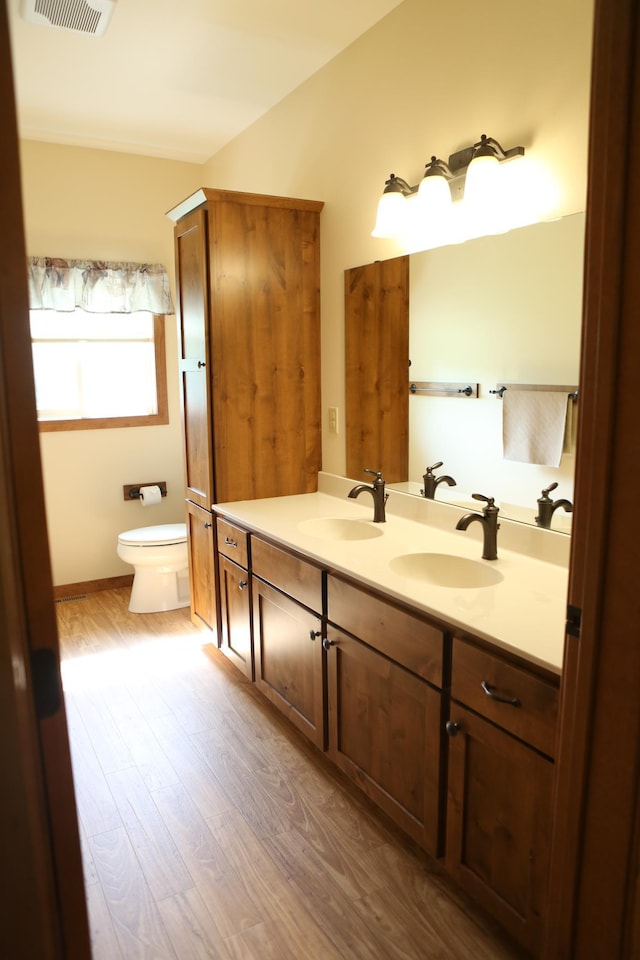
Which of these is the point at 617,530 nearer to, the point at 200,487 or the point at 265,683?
the point at 265,683

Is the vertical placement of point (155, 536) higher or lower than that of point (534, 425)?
lower

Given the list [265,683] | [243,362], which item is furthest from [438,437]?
[265,683]

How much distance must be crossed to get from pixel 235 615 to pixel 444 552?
3.89 ft

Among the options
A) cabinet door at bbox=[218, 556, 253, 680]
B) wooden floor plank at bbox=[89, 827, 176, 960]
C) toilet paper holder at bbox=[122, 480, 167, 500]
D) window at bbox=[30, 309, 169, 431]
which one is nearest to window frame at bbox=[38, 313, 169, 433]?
window at bbox=[30, 309, 169, 431]

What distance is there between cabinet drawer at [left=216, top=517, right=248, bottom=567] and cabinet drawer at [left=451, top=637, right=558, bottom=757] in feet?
4.26

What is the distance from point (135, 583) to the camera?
3867 mm

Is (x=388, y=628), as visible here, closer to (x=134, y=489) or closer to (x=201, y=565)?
(x=201, y=565)

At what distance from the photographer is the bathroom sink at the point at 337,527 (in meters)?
2.59

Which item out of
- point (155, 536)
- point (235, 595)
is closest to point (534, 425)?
point (235, 595)

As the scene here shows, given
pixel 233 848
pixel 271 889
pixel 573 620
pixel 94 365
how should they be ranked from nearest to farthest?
pixel 573 620, pixel 271 889, pixel 233 848, pixel 94 365

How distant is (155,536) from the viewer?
12.5 ft

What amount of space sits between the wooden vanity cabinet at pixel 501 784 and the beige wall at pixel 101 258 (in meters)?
3.05

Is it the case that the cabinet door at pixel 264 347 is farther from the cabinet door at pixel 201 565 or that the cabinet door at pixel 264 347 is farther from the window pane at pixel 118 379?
the window pane at pixel 118 379

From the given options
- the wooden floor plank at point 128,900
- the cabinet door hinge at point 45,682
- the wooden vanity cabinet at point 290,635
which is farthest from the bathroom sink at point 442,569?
the cabinet door hinge at point 45,682
